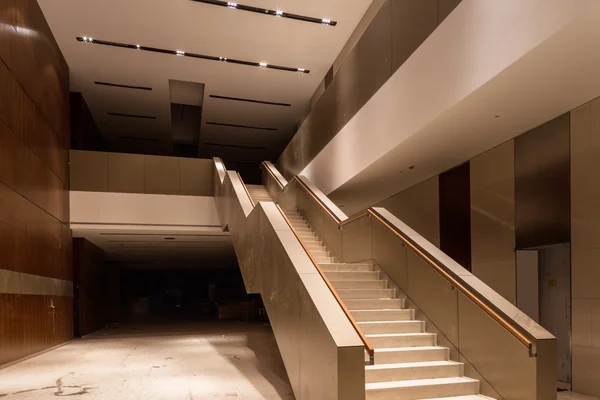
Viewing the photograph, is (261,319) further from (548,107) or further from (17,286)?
(548,107)

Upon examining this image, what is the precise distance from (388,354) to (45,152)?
25.6 ft

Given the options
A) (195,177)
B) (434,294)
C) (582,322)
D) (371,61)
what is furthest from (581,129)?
(195,177)

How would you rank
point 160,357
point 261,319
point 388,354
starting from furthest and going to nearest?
1. point 261,319
2. point 160,357
3. point 388,354

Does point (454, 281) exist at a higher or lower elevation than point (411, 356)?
higher

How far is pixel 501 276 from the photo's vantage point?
23.4ft

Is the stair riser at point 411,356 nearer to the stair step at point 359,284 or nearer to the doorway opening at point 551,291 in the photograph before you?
the stair step at point 359,284

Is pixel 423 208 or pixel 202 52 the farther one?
pixel 202 52

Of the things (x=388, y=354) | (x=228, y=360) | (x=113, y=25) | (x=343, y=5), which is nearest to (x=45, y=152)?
(x=113, y=25)

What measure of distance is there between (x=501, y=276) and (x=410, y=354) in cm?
265

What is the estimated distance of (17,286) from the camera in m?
7.21

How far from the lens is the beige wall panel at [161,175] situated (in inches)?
492

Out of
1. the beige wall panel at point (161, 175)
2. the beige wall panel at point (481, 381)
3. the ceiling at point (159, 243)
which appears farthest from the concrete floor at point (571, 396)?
the beige wall panel at point (161, 175)

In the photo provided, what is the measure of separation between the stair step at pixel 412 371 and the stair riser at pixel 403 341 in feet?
1.16

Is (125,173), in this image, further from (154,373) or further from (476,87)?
(476,87)
